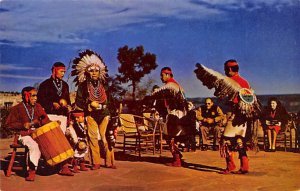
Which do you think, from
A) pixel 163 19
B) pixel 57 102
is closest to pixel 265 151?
pixel 163 19

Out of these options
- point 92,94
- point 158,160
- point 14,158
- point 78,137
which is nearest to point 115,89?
point 92,94

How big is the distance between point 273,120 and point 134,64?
3.58m

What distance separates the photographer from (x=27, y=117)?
26.5 feet

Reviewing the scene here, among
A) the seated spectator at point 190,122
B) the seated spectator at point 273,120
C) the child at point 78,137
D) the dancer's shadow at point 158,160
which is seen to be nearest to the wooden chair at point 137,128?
the dancer's shadow at point 158,160

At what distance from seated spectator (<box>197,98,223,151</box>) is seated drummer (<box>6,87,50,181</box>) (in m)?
3.04

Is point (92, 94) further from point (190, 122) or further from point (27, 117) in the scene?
point (190, 122)

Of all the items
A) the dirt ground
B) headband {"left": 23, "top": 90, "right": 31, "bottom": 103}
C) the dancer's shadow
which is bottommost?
the dirt ground

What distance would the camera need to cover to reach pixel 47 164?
8.19m

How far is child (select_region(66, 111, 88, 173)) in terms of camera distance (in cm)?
838

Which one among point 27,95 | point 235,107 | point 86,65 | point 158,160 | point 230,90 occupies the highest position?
point 86,65

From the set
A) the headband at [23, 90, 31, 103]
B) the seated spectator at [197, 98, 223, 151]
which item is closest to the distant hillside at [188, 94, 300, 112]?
the seated spectator at [197, 98, 223, 151]

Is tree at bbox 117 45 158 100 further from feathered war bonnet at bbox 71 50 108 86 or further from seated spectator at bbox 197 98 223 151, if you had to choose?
seated spectator at bbox 197 98 223 151

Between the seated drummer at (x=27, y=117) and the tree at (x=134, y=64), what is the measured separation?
5.30 feet

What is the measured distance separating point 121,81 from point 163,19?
1435 mm
